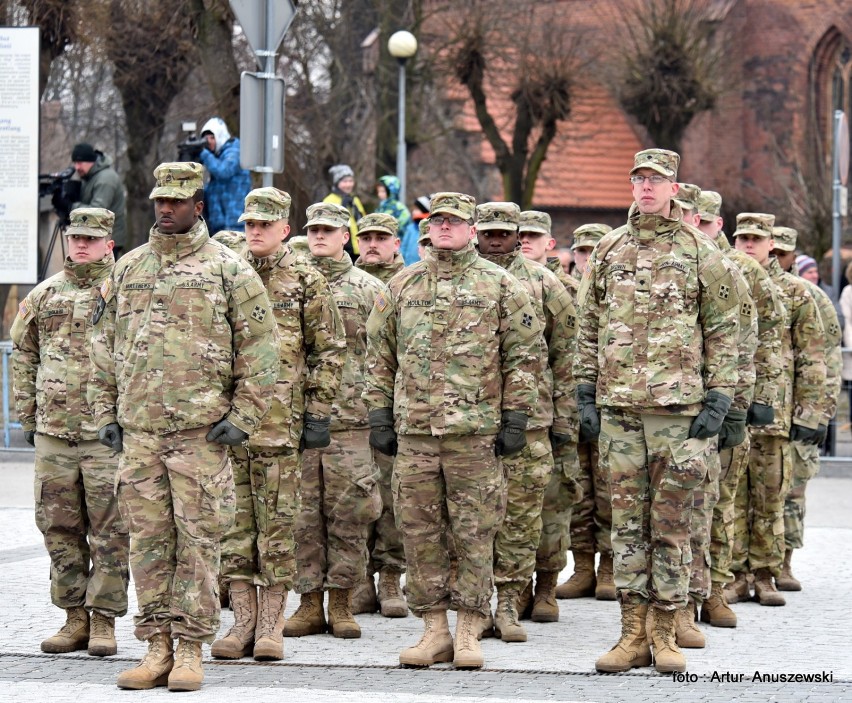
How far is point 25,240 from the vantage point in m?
17.9

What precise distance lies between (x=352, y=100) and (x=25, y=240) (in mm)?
15721

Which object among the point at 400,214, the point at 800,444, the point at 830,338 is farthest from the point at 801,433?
the point at 400,214

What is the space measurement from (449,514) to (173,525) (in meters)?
1.51

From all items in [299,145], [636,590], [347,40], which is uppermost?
[347,40]

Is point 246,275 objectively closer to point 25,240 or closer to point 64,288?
point 64,288

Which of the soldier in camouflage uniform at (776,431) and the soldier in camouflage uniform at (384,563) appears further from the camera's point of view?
the soldier in camouflage uniform at (776,431)

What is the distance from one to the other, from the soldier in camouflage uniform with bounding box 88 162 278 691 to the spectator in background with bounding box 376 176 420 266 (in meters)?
8.41

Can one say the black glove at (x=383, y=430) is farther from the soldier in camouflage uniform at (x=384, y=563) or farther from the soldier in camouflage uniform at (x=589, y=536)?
the soldier in camouflage uniform at (x=589, y=536)

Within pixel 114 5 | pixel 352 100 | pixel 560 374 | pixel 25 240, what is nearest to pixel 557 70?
pixel 352 100

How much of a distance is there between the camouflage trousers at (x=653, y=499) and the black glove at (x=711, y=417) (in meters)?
0.06

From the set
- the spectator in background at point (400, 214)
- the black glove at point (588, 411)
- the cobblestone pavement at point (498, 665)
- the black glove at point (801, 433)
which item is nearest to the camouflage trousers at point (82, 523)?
the cobblestone pavement at point (498, 665)

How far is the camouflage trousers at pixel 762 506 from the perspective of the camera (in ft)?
35.9

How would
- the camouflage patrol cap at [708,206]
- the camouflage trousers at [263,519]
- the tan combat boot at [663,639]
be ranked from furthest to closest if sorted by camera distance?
1. the camouflage patrol cap at [708,206]
2. the camouflage trousers at [263,519]
3. the tan combat boot at [663,639]

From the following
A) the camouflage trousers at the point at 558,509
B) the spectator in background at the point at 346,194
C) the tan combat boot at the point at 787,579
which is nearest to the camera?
the camouflage trousers at the point at 558,509
